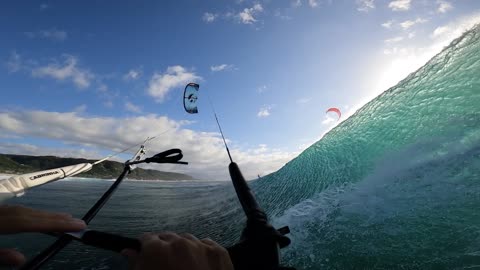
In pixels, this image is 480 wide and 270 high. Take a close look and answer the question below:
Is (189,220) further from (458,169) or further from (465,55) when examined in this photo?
(465,55)

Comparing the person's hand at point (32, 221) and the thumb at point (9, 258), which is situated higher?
the person's hand at point (32, 221)

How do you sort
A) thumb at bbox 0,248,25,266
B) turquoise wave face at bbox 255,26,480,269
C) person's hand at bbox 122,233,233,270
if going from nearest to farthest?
person's hand at bbox 122,233,233,270 → thumb at bbox 0,248,25,266 → turquoise wave face at bbox 255,26,480,269

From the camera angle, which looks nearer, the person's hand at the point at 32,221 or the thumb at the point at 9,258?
the person's hand at the point at 32,221

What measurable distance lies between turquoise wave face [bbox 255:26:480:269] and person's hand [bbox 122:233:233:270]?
354cm

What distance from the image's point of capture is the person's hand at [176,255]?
0.96 m

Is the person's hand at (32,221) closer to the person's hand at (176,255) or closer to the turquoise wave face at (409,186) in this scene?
the person's hand at (176,255)

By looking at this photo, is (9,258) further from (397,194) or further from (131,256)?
(397,194)

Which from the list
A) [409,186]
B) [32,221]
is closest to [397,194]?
[409,186]

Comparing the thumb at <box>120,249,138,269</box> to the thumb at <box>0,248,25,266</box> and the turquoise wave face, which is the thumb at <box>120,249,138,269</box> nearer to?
the thumb at <box>0,248,25,266</box>

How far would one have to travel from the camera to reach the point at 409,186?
541cm

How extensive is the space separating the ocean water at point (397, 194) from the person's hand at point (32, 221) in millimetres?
3760

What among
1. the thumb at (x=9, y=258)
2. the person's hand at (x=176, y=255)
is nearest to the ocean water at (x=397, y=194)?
the person's hand at (x=176, y=255)

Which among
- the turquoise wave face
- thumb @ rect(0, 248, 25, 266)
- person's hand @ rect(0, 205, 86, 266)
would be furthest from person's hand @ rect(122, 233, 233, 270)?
the turquoise wave face

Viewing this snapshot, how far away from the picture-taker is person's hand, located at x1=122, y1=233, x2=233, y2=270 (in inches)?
37.8
